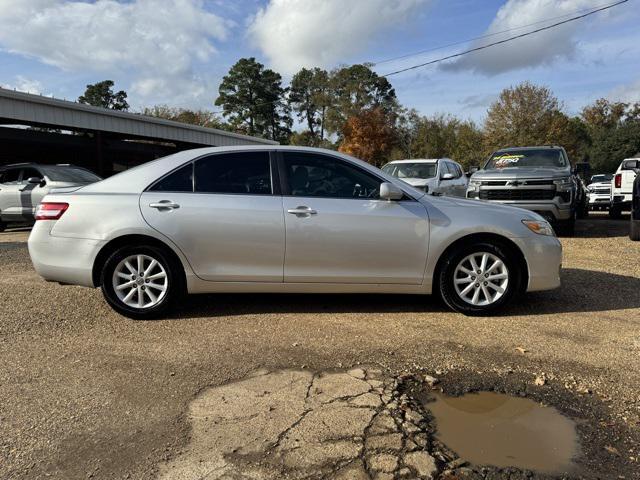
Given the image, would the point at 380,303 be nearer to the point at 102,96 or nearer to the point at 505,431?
the point at 505,431

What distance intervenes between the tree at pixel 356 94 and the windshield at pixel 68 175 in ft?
157

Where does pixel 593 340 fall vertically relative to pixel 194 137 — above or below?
below

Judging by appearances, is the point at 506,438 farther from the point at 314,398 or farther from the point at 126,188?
the point at 126,188

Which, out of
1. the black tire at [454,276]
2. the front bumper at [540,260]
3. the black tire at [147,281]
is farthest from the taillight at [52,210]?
the front bumper at [540,260]

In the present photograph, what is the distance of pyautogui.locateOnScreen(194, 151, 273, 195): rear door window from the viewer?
4.92 metres

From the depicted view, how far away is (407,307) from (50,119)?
17692mm

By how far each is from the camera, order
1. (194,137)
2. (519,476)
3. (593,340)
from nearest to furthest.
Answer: (519,476) → (593,340) → (194,137)

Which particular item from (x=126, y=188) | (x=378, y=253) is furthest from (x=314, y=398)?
(x=126, y=188)

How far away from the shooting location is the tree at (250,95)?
64812 mm

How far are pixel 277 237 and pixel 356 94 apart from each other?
193 feet

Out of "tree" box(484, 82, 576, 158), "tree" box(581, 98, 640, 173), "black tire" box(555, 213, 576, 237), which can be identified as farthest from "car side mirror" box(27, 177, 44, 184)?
"tree" box(581, 98, 640, 173)

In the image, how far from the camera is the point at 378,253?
482cm

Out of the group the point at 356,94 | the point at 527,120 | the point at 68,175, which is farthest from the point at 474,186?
the point at 356,94

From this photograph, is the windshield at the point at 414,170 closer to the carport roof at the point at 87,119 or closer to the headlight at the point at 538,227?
the headlight at the point at 538,227
